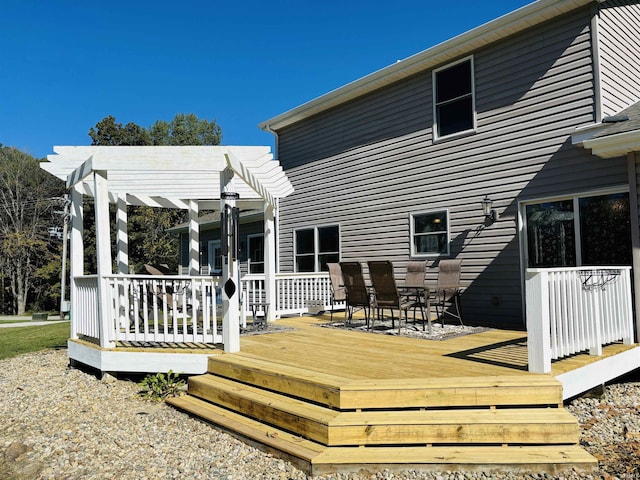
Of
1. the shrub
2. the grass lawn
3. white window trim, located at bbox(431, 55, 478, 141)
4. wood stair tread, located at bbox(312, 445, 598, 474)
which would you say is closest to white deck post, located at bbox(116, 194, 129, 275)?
the shrub

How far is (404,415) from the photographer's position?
11.2 feet

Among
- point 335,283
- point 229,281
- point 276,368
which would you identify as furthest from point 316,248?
point 276,368

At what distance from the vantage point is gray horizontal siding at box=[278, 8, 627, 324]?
6.77 meters

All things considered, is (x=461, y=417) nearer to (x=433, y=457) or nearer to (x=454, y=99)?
(x=433, y=457)

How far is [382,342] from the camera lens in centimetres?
596

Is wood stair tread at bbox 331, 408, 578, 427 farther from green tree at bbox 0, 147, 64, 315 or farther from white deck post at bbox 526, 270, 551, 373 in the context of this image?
green tree at bbox 0, 147, 64, 315

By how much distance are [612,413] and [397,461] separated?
8.66 ft

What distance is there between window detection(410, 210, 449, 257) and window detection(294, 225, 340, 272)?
7.38ft

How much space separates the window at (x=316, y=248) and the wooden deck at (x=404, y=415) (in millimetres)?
6340

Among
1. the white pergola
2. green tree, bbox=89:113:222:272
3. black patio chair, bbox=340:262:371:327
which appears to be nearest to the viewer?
the white pergola

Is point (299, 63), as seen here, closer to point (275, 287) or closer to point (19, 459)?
point (275, 287)

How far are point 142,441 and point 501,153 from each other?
6.76 meters

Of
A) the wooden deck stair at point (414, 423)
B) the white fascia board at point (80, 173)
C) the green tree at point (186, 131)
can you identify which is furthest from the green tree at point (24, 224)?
the wooden deck stair at point (414, 423)

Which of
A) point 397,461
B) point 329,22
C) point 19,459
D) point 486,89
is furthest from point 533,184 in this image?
point 329,22
